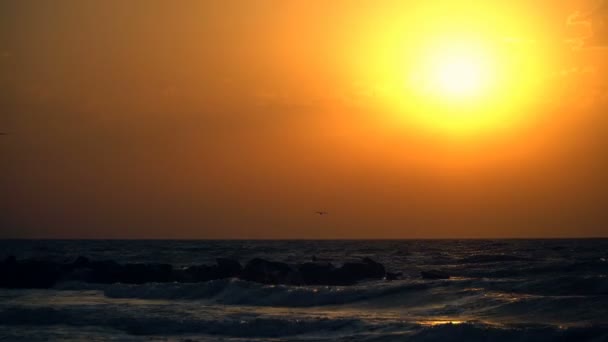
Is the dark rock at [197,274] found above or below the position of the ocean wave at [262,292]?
above

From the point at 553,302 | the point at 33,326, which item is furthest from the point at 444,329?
the point at 33,326

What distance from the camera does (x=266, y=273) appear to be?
1550 inches

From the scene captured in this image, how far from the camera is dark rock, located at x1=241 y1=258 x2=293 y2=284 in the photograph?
38891 mm

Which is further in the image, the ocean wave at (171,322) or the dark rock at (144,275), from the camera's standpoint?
the dark rock at (144,275)

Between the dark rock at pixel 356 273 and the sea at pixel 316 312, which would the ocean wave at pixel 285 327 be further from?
the dark rock at pixel 356 273

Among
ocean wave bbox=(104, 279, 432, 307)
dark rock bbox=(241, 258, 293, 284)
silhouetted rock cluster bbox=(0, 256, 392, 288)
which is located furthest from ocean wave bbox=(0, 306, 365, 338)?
silhouetted rock cluster bbox=(0, 256, 392, 288)

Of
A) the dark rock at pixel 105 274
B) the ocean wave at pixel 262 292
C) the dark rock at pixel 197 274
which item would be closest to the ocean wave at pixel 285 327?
the ocean wave at pixel 262 292

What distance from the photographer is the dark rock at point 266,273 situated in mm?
38891

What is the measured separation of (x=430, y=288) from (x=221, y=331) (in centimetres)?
1070

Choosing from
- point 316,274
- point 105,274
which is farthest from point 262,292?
point 105,274

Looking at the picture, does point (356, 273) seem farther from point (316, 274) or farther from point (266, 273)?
point (266, 273)

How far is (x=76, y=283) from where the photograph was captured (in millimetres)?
39812

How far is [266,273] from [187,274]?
4482 mm

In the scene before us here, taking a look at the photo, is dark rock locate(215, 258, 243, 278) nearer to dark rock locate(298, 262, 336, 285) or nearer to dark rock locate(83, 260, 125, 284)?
dark rock locate(298, 262, 336, 285)
